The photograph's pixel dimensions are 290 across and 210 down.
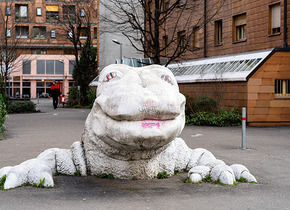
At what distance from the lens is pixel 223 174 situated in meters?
5.61

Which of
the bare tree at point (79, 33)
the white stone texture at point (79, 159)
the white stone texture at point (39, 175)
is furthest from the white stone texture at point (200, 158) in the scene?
the bare tree at point (79, 33)

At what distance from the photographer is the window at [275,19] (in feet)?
67.3

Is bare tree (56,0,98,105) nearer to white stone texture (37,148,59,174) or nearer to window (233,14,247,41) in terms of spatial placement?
window (233,14,247,41)

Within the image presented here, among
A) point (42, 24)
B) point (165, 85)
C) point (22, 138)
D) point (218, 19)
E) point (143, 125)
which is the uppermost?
point (42, 24)

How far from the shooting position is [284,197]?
17.0 feet

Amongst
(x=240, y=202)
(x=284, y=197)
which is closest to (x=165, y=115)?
(x=240, y=202)

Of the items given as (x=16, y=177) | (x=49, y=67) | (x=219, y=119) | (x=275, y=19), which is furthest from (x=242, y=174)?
(x=49, y=67)

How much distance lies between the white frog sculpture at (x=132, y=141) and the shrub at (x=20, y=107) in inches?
819

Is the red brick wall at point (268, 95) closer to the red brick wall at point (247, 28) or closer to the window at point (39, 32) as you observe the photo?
the red brick wall at point (247, 28)

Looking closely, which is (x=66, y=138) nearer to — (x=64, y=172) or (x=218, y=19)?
(x=64, y=172)

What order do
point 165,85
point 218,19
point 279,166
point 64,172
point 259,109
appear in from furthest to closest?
point 218,19
point 259,109
point 279,166
point 64,172
point 165,85

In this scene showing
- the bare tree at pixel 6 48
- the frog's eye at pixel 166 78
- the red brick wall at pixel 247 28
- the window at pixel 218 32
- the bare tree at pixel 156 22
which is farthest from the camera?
the bare tree at pixel 6 48

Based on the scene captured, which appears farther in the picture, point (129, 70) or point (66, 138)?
point (66, 138)

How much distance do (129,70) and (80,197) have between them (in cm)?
171
